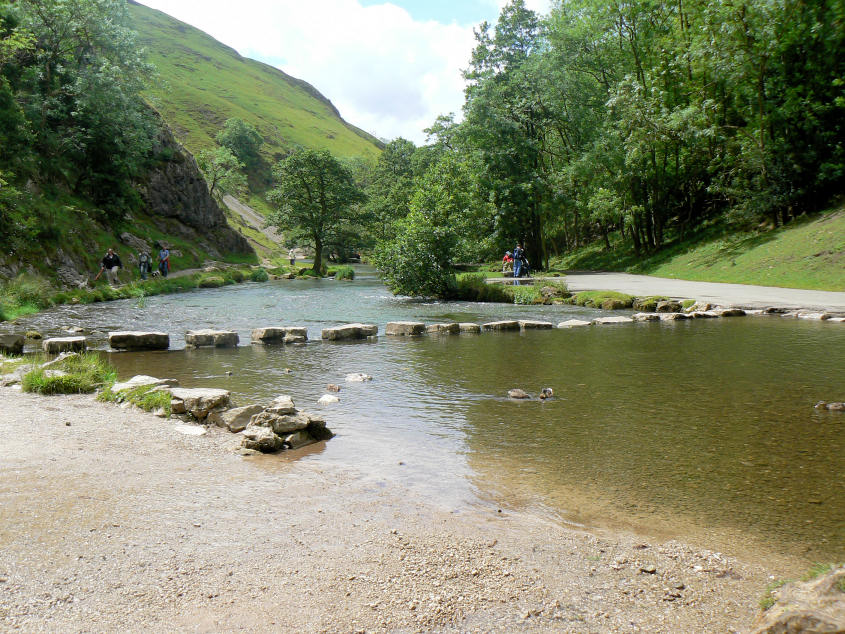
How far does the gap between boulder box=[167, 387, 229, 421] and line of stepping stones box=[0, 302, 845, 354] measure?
24.3 feet

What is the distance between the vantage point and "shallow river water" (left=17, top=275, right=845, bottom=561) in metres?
5.16

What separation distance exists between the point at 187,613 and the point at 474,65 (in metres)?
51.2

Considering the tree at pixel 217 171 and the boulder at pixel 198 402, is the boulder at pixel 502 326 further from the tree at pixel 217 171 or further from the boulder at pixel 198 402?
the tree at pixel 217 171

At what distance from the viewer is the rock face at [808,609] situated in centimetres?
286

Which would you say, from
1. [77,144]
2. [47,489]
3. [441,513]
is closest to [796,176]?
[441,513]

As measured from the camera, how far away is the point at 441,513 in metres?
5.06

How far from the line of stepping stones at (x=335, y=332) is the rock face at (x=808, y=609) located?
1417 cm

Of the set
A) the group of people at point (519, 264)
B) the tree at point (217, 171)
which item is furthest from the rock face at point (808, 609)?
the tree at point (217, 171)

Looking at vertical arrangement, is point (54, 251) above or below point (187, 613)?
above

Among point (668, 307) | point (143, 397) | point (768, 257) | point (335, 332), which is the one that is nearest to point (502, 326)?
point (335, 332)

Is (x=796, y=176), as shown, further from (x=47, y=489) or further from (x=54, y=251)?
(x=54, y=251)

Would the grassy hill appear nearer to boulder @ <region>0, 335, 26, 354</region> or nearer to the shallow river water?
the shallow river water

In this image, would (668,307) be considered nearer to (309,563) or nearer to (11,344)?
(309,563)

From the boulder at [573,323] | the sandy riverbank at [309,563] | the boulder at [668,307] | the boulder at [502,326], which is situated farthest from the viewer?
the boulder at [668,307]
